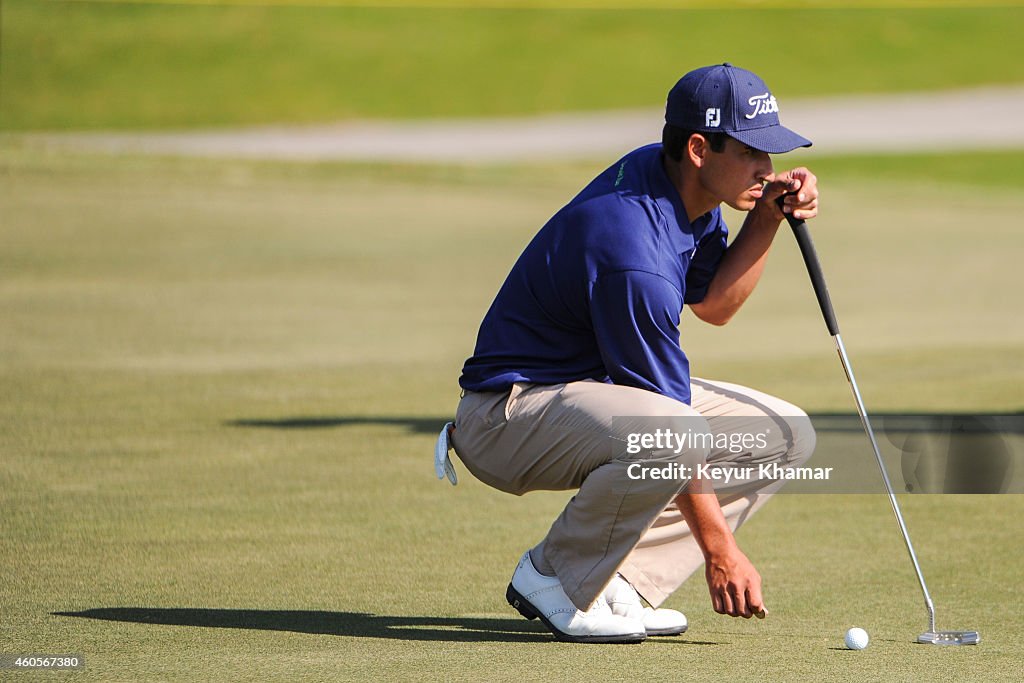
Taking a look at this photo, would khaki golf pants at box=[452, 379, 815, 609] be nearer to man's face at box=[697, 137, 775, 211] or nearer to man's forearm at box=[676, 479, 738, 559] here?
man's forearm at box=[676, 479, 738, 559]

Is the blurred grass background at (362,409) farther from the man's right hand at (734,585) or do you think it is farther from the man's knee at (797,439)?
the man's knee at (797,439)

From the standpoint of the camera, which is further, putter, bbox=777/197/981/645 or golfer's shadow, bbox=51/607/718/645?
golfer's shadow, bbox=51/607/718/645

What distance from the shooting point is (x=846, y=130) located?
3756 centimetres

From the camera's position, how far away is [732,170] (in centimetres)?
482

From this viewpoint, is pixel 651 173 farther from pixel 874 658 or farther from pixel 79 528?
pixel 79 528

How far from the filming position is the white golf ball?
15.5 feet

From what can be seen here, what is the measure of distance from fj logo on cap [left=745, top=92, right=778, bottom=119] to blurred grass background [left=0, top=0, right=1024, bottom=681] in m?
1.51

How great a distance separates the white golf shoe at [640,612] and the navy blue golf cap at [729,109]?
1335 millimetres

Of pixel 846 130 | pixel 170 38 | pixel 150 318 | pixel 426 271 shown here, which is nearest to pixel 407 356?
pixel 150 318

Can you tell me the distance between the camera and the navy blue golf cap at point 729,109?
474 centimetres

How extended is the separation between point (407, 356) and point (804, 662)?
7483 mm

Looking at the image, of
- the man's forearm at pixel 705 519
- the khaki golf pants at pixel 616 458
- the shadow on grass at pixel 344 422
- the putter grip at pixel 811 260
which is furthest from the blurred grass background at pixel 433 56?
the man's forearm at pixel 705 519
